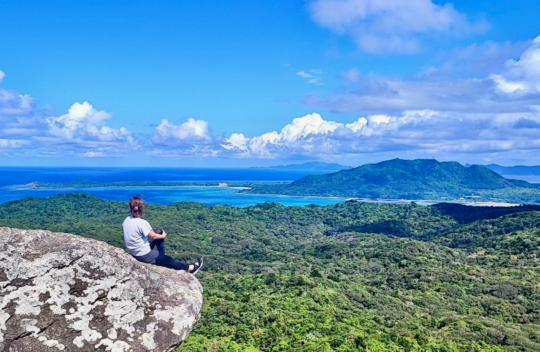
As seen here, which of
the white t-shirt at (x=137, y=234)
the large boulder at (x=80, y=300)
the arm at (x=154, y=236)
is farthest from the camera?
the arm at (x=154, y=236)

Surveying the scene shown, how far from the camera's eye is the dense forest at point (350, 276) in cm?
3331

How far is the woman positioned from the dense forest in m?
19.2

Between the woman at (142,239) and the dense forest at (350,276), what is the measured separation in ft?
62.8

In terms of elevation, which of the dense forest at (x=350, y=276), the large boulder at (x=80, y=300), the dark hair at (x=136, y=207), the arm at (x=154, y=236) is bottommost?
the dense forest at (x=350, y=276)

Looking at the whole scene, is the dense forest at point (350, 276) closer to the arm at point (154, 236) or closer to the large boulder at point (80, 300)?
the arm at point (154, 236)

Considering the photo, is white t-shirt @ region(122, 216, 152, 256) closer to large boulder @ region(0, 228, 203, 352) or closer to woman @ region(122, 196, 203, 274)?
woman @ region(122, 196, 203, 274)

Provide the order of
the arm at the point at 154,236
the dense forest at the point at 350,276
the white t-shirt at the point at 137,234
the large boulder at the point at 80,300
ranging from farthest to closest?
1. the dense forest at the point at 350,276
2. the arm at the point at 154,236
3. the white t-shirt at the point at 137,234
4. the large boulder at the point at 80,300

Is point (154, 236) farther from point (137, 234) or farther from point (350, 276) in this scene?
point (350, 276)

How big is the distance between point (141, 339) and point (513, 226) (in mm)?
110089

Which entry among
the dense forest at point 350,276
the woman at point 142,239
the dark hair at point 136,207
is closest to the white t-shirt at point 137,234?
the woman at point 142,239

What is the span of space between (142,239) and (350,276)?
62269mm

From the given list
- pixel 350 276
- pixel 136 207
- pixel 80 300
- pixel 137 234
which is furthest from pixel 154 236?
pixel 350 276

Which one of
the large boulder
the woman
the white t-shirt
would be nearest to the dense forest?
the woman

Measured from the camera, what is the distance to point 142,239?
9.65 m
